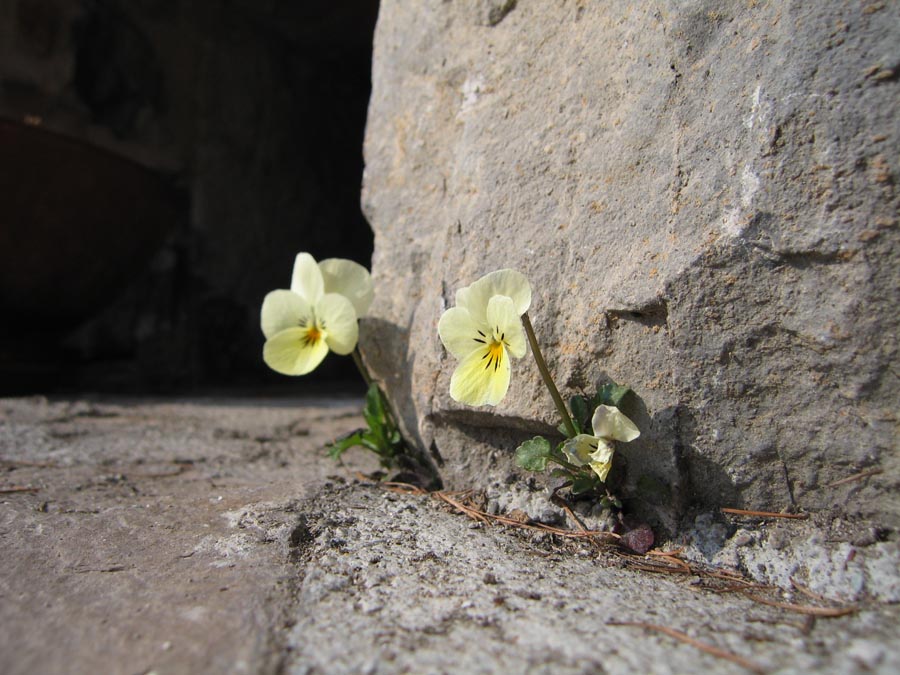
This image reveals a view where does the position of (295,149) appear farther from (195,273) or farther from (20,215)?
(20,215)

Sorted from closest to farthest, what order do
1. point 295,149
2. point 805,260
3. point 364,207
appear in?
point 805,260
point 364,207
point 295,149

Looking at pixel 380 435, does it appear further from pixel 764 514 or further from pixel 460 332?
pixel 764 514

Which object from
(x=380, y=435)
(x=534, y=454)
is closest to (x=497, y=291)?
(x=534, y=454)

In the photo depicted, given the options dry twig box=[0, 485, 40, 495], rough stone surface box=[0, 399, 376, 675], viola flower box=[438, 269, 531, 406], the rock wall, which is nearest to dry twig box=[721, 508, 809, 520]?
the rock wall

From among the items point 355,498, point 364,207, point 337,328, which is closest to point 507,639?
point 355,498

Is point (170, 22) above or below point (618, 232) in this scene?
Answer: above

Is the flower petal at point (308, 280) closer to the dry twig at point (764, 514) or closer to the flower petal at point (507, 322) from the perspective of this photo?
the flower petal at point (507, 322)

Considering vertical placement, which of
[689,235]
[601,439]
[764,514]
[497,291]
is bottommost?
[764,514]
